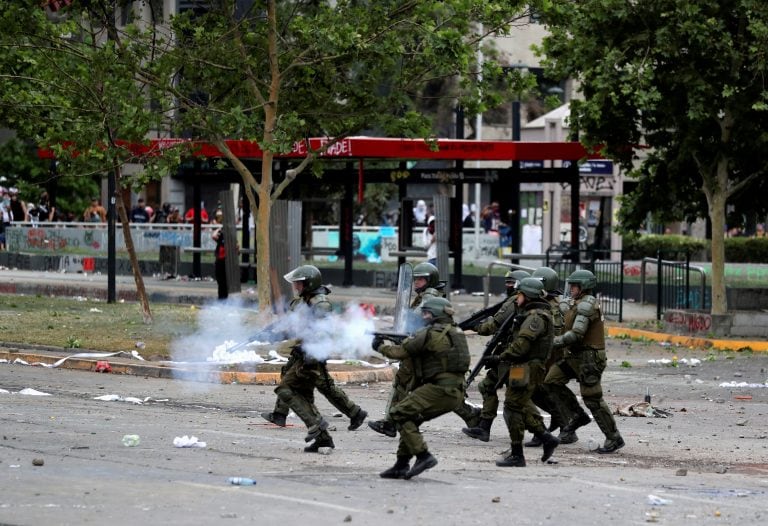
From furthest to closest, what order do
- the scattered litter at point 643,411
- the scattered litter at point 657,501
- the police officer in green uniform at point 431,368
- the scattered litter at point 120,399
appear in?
the scattered litter at point 643,411 < the scattered litter at point 120,399 < the police officer in green uniform at point 431,368 < the scattered litter at point 657,501

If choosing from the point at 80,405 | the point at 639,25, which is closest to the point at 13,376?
the point at 80,405

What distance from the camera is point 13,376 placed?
1719 centimetres

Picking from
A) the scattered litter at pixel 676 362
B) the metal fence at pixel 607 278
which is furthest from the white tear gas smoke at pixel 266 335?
the metal fence at pixel 607 278

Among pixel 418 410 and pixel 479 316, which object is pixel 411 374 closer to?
pixel 418 410

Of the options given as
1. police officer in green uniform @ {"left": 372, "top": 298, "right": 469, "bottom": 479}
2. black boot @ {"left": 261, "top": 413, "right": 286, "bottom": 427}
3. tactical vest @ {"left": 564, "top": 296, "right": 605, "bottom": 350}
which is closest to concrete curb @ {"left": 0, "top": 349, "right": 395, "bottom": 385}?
black boot @ {"left": 261, "top": 413, "right": 286, "bottom": 427}

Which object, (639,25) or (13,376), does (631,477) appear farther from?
(639,25)

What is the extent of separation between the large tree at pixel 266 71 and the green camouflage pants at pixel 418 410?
9.91 meters

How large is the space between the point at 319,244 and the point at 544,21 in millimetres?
17060

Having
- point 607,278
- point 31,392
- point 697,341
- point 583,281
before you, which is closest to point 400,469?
point 583,281

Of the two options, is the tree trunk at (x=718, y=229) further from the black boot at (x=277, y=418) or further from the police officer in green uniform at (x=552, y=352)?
the black boot at (x=277, y=418)

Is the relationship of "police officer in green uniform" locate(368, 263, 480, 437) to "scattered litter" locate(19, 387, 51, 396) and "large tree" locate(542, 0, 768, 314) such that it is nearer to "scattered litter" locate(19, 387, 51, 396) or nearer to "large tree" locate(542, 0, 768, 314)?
"scattered litter" locate(19, 387, 51, 396)

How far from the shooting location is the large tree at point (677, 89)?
2302 centimetres

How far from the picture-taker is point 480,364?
43.3 ft

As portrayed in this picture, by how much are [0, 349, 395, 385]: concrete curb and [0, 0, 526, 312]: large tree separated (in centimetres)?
341
